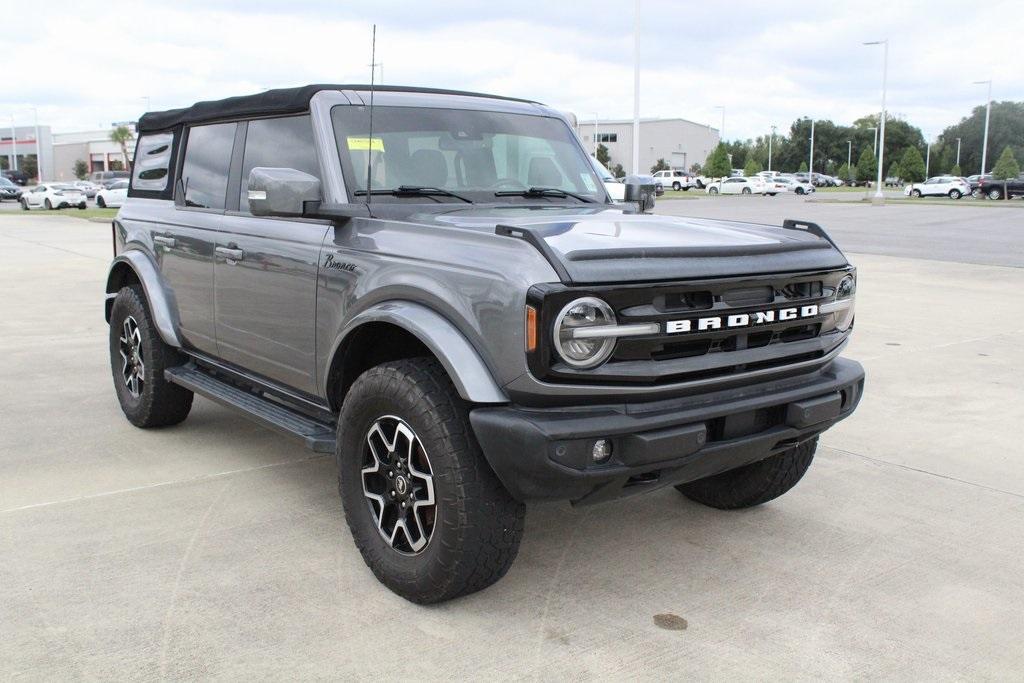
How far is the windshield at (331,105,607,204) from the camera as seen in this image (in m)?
4.03

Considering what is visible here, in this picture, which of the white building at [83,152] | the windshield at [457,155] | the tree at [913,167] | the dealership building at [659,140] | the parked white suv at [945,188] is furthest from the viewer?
the dealership building at [659,140]

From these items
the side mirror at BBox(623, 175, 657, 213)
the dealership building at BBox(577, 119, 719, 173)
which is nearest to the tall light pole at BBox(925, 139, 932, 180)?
the dealership building at BBox(577, 119, 719, 173)

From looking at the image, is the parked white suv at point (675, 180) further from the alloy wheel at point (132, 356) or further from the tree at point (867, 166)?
the alloy wheel at point (132, 356)

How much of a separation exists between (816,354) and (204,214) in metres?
3.14

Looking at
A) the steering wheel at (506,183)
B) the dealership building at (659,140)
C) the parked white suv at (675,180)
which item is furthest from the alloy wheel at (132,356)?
the dealership building at (659,140)

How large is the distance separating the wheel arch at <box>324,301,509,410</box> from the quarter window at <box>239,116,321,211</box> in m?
0.86

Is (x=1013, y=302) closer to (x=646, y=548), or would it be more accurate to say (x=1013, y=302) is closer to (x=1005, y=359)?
(x=1005, y=359)

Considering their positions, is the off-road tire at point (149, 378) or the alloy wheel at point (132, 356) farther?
the alloy wheel at point (132, 356)

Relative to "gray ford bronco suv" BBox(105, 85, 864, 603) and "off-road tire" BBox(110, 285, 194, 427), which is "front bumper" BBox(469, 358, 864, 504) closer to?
"gray ford bronco suv" BBox(105, 85, 864, 603)

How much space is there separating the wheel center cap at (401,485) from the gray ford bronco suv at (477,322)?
11 millimetres

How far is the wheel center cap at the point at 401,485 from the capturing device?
3318mm

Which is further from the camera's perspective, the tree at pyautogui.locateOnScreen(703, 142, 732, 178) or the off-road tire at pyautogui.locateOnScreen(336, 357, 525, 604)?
the tree at pyautogui.locateOnScreen(703, 142, 732, 178)

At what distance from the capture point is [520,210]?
4.04 meters

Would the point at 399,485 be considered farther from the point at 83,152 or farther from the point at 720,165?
the point at 83,152
